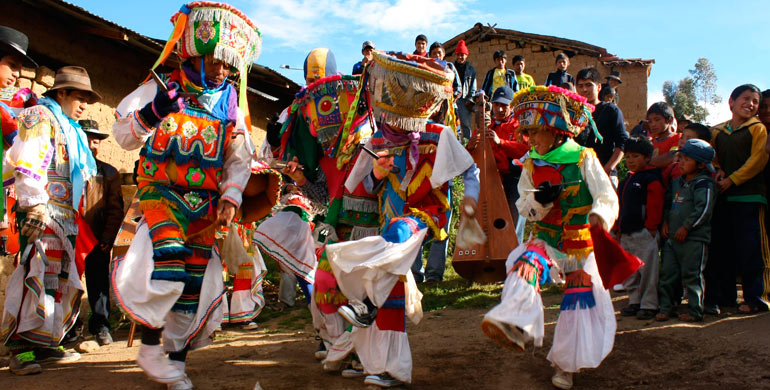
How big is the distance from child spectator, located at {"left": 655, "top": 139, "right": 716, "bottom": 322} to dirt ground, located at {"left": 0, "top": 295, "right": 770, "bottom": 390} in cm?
26

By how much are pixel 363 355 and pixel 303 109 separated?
2.20 meters

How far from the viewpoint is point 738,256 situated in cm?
581

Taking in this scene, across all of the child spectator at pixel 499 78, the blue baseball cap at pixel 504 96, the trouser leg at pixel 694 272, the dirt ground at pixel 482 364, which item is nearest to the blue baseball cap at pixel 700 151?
the trouser leg at pixel 694 272

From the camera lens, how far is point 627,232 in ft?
20.7

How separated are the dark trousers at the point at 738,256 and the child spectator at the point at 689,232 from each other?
0.34m

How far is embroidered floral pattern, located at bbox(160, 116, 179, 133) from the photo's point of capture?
4266 mm

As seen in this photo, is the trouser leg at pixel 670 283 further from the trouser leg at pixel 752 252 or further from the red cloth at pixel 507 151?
the red cloth at pixel 507 151

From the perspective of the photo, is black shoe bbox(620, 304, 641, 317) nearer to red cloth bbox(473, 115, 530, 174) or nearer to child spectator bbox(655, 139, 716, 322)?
child spectator bbox(655, 139, 716, 322)

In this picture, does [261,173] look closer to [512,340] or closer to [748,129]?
[512,340]

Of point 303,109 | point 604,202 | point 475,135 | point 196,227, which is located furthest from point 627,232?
point 196,227

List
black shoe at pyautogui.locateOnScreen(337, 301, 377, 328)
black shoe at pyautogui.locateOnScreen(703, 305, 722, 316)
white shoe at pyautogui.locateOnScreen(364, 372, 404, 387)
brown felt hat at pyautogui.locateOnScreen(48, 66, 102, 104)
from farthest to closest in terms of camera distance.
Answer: black shoe at pyautogui.locateOnScreen(703, 305, 722, 316)
brown felt hat at pyautogui.locateOnScreen(48, 66, 102, 104)
white shoe at pyautogui.locateOnScreen(364, 372, 404, 387)
black shoe at pyautogui.locateOnScreen(337, 301, 377, 328)

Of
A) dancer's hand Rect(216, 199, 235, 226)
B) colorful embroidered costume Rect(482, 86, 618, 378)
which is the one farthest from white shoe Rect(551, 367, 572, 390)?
dancer's hand Rect(216, 199, 235, 226)

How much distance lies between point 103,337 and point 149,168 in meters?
2.61

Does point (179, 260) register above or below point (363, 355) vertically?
above
